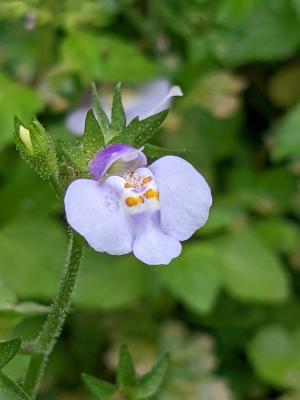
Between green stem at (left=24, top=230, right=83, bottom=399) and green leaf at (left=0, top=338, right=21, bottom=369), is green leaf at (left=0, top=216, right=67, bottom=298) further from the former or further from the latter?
green leaf at (left=0, top=338, right=21, bottom=369)

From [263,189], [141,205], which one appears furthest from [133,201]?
[263,189]

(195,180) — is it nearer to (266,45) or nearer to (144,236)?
(144,236)

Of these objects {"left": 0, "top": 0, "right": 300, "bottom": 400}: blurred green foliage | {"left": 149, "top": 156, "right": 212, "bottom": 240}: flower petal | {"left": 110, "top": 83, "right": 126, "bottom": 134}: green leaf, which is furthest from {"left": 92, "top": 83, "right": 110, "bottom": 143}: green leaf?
{"left": 0, "top": 0, "right": 300, "bottom": 400}: blurred green foliage

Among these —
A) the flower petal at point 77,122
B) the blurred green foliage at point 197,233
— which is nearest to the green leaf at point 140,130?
the flower petal at point 77,122

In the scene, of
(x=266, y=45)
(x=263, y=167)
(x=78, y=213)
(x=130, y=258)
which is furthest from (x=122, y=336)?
(x=78, y=213)

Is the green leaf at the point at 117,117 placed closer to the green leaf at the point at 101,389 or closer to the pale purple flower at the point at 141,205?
the pale purple flower at the point at 141,205

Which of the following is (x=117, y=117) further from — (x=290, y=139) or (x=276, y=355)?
(x=276, y=355)
